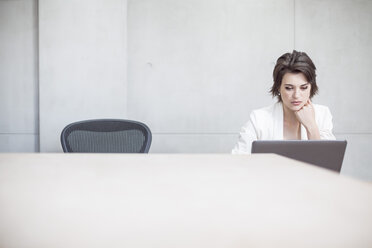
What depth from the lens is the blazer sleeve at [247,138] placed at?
2382mm

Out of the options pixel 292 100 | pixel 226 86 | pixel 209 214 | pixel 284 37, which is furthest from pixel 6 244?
pixel 284 37

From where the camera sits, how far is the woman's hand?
2460mm

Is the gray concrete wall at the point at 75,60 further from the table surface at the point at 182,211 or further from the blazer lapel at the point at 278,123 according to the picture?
the table surface at the point at 182,211

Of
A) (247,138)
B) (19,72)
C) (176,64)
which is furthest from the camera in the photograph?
(176,64)

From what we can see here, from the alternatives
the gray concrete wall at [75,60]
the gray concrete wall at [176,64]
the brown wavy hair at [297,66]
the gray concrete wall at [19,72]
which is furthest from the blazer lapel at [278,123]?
the gray concrete wall at [19,72]

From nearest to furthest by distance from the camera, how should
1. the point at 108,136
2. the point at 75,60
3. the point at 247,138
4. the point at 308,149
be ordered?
the point at 308,149 < the point at 247,138 < the point at 108,136 < the point at 75,60

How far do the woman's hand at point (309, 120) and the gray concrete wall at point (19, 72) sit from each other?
9.07 ft

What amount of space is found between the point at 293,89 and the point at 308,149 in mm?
1341

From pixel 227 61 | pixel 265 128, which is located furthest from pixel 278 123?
pixel 227 61

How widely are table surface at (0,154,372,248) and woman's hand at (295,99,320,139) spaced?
6.54 ft

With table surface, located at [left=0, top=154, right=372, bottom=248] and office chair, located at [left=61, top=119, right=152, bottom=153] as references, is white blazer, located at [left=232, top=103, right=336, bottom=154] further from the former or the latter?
table surface, located at [left=0, top=154, right=372, bottom=248]

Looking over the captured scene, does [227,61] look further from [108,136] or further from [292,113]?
[108,136]

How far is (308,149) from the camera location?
4.58ft

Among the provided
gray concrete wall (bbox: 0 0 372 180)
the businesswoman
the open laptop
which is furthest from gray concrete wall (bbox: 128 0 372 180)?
the open laptop
